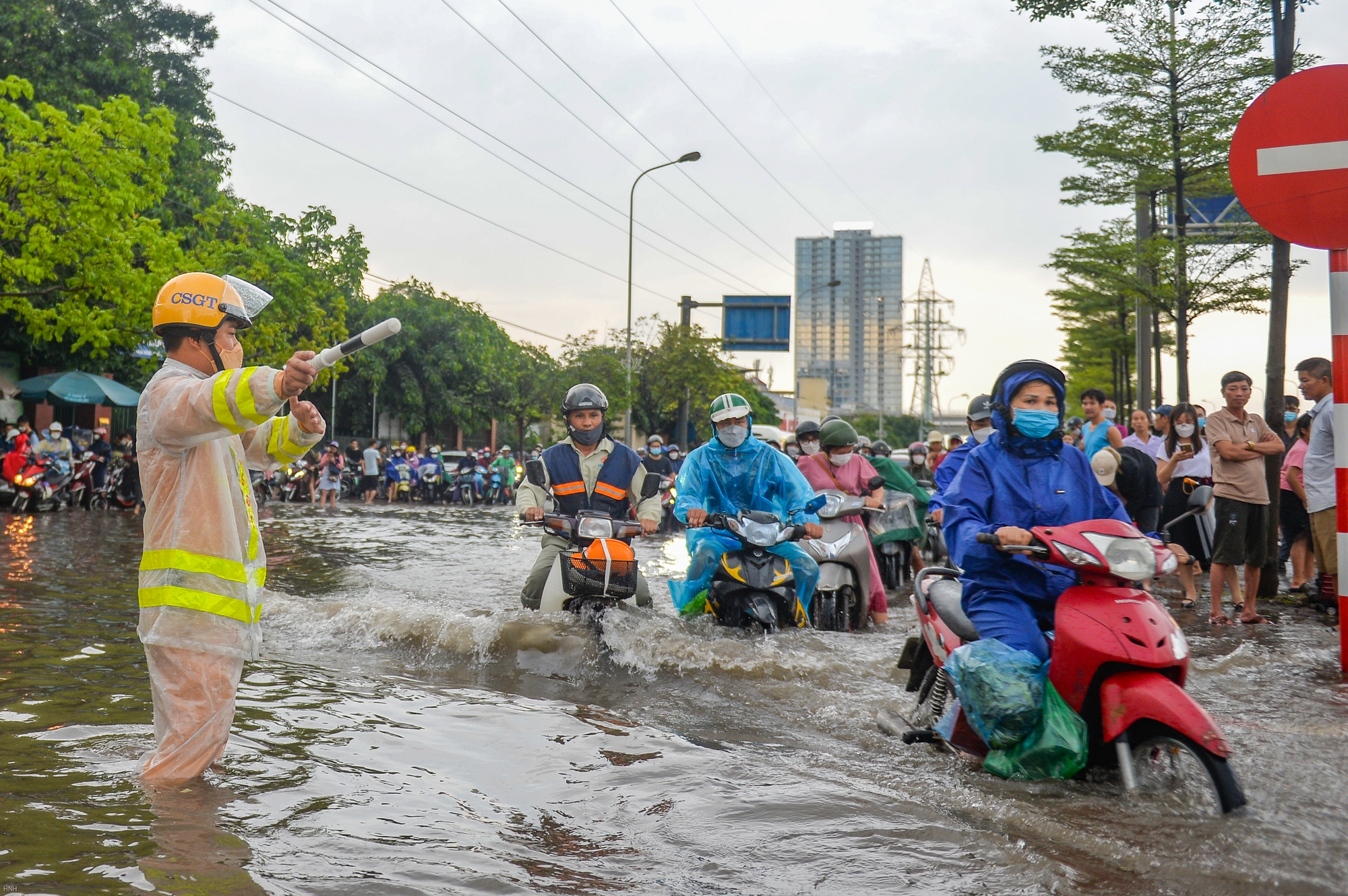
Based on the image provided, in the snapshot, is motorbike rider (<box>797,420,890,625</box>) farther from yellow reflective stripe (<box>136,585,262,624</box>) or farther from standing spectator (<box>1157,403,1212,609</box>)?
yellow reflective stripe (<box>136,585,262,624</box>)

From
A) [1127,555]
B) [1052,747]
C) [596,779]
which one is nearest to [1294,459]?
[1127,555]

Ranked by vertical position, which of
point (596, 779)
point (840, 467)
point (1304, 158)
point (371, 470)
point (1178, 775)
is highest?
point (1304, 158)

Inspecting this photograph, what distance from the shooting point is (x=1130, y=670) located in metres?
3.84

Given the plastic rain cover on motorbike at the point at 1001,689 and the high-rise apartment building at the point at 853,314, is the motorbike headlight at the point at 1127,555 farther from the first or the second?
the high-rise apartment building at the point at 853,314

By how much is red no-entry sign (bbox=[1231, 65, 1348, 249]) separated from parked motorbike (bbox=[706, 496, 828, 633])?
3341mm

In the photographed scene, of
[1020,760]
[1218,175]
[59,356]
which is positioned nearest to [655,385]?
[59,356]

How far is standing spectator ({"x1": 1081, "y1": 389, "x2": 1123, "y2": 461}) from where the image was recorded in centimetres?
941

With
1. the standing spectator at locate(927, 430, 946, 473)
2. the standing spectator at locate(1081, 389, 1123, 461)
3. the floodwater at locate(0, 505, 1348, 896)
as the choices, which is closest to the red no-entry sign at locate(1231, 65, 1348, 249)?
the floodwater at locate(0, 505, 1348, 896)

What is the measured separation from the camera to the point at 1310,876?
128 inches

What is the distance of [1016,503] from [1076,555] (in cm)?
52

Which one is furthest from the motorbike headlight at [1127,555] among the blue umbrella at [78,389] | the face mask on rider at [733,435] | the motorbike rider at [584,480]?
the blue umbrella at [78,389]

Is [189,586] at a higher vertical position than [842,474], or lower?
lower

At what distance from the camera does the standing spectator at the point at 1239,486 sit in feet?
27.3

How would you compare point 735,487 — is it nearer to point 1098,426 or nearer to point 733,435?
point 733,435
